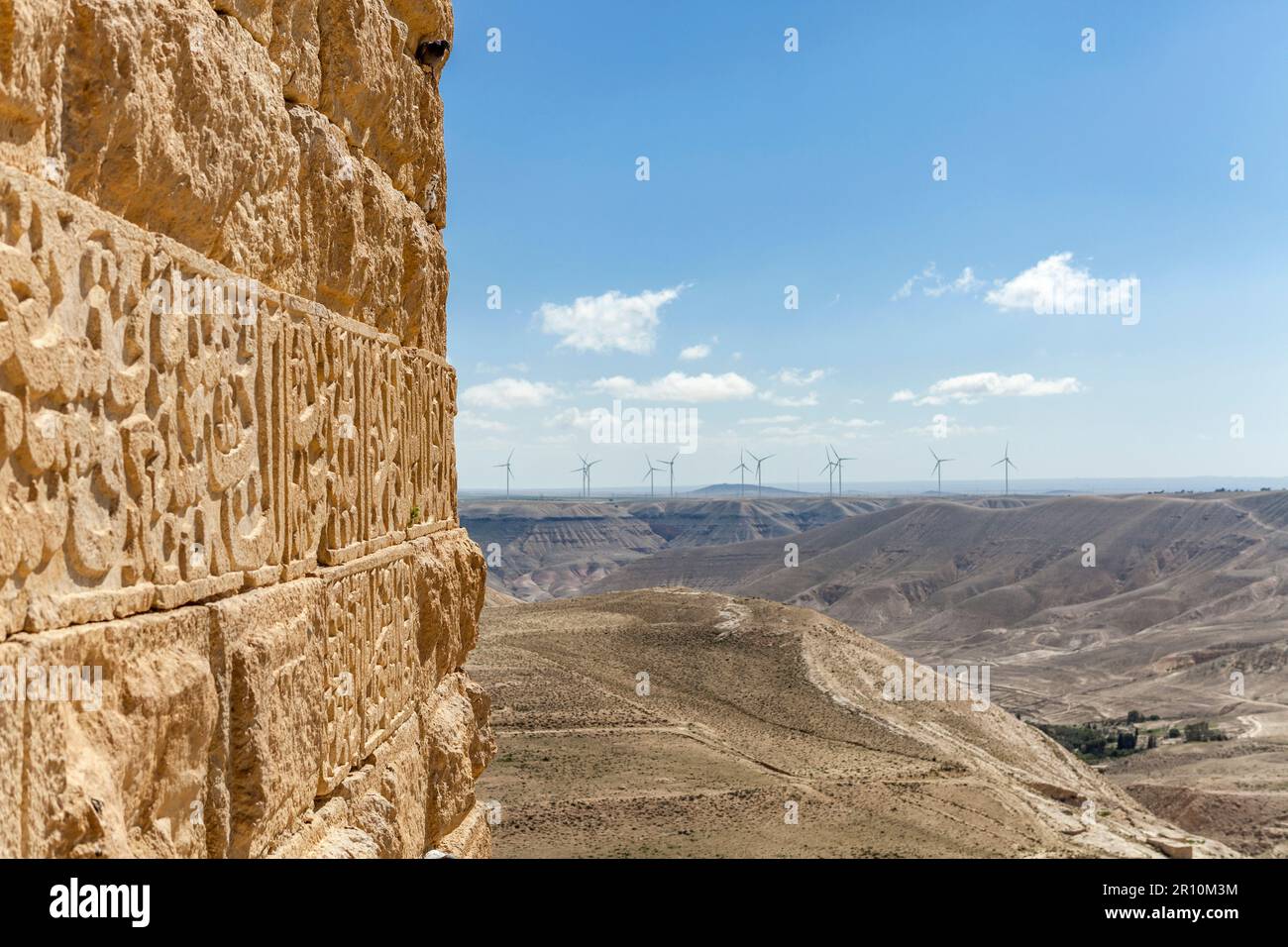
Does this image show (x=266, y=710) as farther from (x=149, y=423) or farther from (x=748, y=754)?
(x=748, y=754)

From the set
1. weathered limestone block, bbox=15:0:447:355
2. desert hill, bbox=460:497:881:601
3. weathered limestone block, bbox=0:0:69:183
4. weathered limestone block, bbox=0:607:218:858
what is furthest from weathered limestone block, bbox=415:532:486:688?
desert hill, bbox=460:497:881:601

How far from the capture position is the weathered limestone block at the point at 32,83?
2461 millimetres

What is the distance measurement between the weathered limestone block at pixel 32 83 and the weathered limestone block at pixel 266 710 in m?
1.48

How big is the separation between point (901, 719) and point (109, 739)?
28.5 m

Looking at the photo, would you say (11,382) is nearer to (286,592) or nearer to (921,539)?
(286,592)

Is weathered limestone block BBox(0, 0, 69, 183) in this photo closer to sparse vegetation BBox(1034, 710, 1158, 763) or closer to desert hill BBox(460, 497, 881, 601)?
sparse vegetation BBox(1034, 710, 1158, 763)

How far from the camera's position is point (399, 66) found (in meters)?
5.68

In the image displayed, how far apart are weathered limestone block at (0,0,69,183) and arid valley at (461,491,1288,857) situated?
50.9ft

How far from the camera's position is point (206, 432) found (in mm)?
3377

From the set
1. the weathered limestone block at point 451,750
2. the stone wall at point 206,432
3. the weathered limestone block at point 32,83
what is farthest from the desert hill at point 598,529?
the weathered limestone block at point 32,83

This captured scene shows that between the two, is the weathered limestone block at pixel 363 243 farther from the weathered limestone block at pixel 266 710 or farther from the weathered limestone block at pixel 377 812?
the weathered limestone block at pixel 377 812

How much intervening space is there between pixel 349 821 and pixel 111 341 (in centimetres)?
274

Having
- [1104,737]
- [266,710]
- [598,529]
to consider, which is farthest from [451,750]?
[598,529]

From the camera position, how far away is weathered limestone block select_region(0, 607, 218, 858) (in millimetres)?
2414
